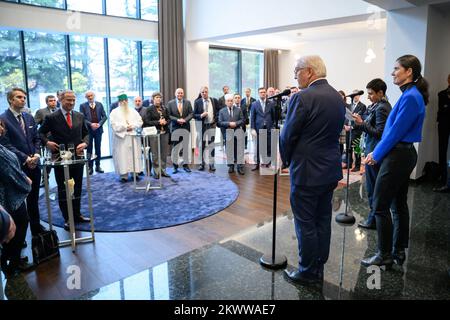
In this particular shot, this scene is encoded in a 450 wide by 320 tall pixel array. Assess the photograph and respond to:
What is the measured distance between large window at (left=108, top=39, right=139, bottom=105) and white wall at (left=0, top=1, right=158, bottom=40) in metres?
0.42

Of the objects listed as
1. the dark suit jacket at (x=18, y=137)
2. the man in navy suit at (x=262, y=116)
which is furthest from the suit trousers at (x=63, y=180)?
the man in navy suit at (x=262, y=116)

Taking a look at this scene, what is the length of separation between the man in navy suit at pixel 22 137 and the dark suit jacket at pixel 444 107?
5.20 metres

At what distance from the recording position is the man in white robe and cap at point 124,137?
5688 mm

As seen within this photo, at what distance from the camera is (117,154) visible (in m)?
5.82

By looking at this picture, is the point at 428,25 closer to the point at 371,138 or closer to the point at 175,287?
the point at 371,138

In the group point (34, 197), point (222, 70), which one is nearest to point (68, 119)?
point (34, 197)

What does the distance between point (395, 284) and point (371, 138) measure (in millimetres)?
1369

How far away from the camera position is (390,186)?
246 cm

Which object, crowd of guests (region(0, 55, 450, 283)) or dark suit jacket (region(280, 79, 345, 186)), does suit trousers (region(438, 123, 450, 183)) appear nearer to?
crowd of guests (region(0, 55, 450, 283))

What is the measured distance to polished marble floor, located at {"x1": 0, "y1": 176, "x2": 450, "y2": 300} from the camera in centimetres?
238

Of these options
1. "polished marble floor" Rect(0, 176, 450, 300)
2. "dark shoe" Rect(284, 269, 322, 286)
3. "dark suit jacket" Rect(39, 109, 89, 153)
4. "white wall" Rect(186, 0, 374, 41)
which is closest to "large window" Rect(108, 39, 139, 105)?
"white wall" Rect(186, 0, 374, 41)

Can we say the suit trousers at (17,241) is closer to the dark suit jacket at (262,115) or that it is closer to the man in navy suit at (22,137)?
the man in navy suit at (22,137)

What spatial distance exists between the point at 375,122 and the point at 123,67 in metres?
6.56
